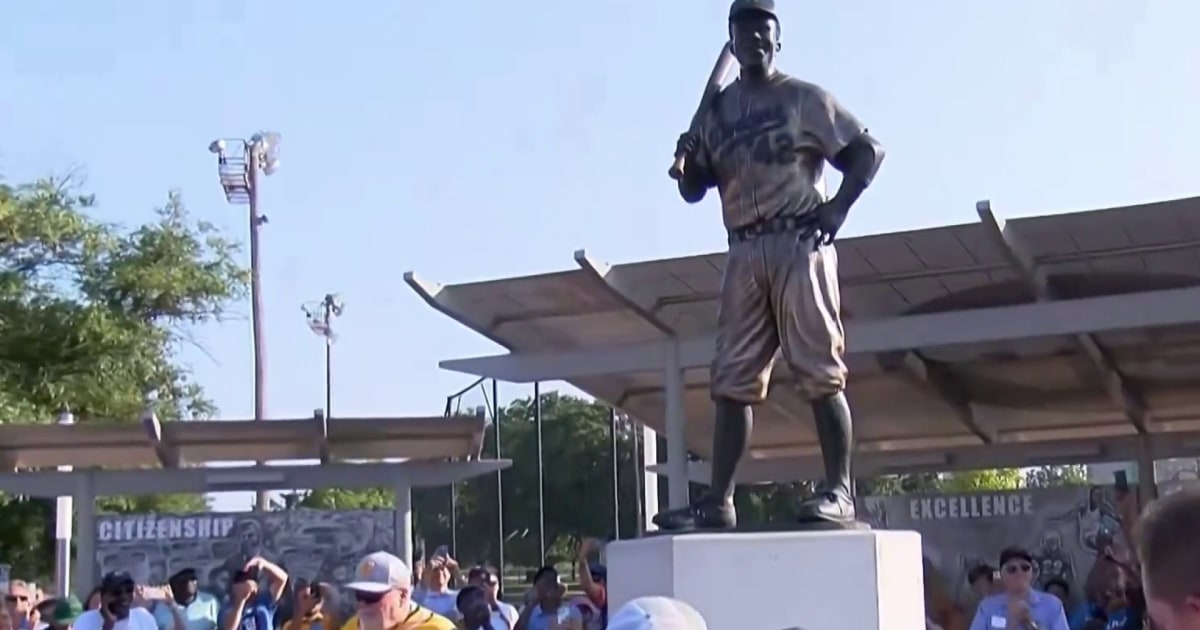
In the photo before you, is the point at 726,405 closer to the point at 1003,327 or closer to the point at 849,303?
the point at 1003,327

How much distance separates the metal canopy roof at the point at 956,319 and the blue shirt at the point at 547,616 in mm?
4594

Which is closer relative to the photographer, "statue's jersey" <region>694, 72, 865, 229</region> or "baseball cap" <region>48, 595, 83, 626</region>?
"statue's jersey" <region>694, 72, 865, 229</region>

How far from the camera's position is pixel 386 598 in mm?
6004

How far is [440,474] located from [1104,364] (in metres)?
8.53

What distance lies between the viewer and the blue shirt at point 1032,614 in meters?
8.19

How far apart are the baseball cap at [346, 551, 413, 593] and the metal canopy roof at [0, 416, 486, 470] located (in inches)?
462

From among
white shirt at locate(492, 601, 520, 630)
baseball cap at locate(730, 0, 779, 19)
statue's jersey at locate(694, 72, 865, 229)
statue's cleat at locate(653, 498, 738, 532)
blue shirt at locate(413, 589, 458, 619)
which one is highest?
baseball cap at locate(730, 0, 779, 19)

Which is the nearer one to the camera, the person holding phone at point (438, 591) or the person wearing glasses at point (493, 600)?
the person wearing glasses at point (493, 600)

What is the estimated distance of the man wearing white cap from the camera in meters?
5.96

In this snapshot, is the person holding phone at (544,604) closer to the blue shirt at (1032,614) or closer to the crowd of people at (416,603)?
the crowd of people at (416,603)

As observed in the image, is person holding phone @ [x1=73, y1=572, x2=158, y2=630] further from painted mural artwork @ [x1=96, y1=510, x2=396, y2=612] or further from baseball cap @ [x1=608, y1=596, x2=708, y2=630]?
baseball cap @ [x1=608, y1=596, x2=708, y2=630]

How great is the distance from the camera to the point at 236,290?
2694cm

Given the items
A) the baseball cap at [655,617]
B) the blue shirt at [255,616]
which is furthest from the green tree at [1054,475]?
the baseball cap at [655,617]

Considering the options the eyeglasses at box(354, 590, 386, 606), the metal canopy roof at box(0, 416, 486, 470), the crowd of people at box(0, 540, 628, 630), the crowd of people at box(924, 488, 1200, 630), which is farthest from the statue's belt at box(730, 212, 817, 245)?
the metal canopy roof at box(0, 416, 486, 470)
